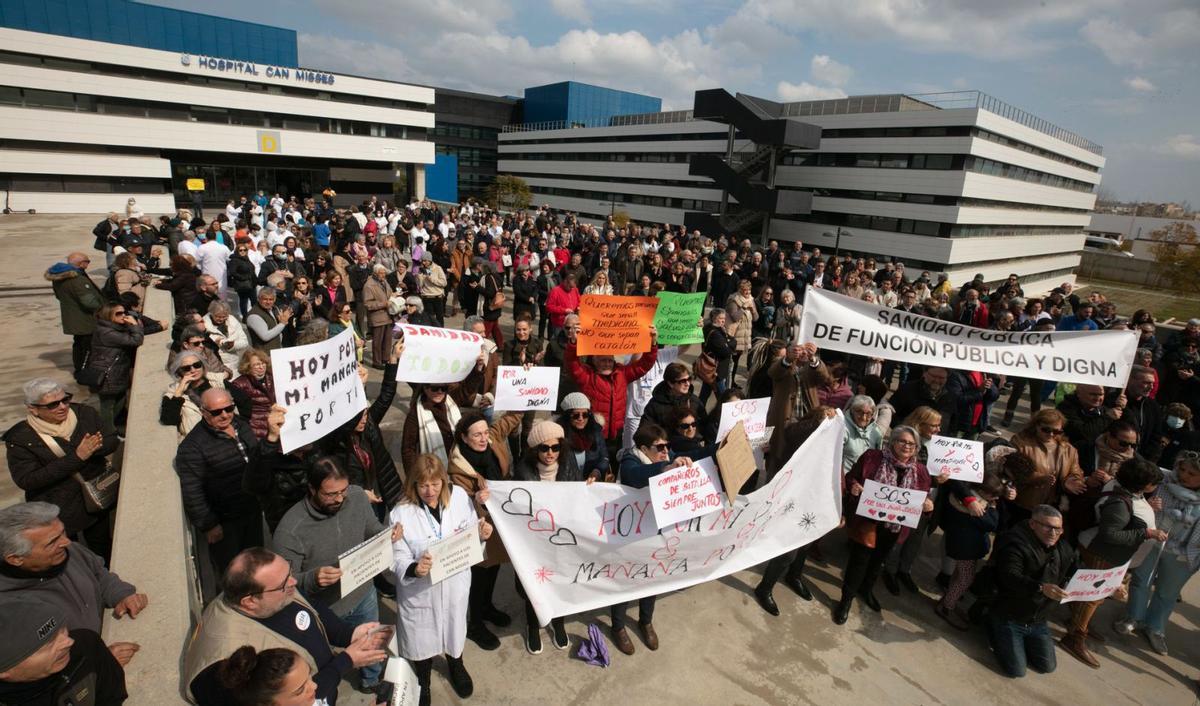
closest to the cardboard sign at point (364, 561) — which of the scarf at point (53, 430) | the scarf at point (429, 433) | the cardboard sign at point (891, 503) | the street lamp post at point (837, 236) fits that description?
the scarf at point (429, 433)

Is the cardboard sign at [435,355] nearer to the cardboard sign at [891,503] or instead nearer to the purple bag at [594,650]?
the purple bag at [594,650]

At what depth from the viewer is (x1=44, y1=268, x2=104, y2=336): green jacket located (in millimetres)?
7496

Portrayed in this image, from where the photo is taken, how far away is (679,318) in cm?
734

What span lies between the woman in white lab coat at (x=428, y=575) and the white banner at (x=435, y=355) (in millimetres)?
1393

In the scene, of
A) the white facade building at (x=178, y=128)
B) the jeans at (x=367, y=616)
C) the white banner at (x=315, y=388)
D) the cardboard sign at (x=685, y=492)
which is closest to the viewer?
the jeans at (x=367, y=616)

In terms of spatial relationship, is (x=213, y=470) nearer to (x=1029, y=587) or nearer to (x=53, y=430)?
(x=53, y=430)

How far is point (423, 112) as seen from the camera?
178 feet

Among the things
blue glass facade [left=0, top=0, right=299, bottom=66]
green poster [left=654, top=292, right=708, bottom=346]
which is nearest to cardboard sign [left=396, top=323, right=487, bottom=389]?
green poster [left=654, top=292, right=708, bottom=346]

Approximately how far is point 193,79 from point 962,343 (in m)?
55.6

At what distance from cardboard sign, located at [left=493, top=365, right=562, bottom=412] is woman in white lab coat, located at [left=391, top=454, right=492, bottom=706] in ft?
5.09

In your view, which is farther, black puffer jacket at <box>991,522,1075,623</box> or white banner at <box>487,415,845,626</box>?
black puffer jacket at <box>991,522,1075,623</box>

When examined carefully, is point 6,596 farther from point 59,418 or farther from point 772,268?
point 772,268

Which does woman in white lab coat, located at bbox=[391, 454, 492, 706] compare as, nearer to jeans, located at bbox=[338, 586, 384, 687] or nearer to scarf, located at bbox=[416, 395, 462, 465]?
jeans, located at bbox=[338, 586, 384, 687]

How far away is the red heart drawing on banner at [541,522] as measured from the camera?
3992 mm
